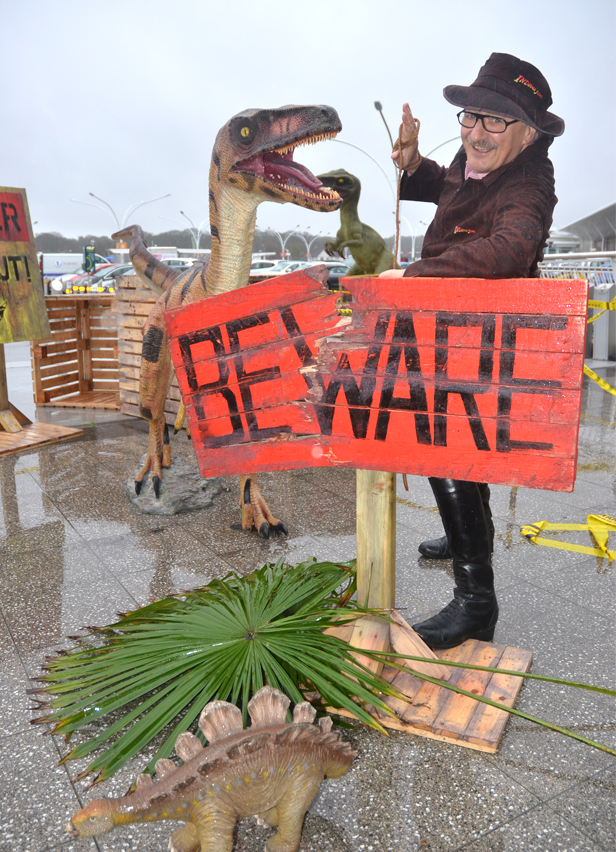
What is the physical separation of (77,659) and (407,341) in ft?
4.81

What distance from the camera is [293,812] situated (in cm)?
146

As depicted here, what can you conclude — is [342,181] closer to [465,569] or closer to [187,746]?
[465,569]

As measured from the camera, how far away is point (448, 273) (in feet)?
5.91

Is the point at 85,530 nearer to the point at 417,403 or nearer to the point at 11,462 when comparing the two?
the point at 11,462

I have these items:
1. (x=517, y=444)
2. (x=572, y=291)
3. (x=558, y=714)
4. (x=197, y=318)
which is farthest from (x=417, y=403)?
(x=558, y=714)

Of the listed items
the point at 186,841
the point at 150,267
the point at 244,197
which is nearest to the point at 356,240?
the point at 150,267

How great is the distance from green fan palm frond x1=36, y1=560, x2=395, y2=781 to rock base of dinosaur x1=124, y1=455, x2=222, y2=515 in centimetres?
165

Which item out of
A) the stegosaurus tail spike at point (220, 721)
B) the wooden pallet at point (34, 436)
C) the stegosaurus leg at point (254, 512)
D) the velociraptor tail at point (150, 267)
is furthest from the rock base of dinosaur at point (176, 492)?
the stegosaurus tail spike at point (220, 721)

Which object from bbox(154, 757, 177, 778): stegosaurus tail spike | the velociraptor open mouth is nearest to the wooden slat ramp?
bbox(154, 757, 177, 778): stegosaurus tail spike

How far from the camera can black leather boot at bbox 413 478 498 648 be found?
2176 millimetres

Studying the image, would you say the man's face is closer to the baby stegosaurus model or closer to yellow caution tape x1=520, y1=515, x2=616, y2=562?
the baby stegosaurus model

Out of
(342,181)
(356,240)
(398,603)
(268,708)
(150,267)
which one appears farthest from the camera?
(356,240)

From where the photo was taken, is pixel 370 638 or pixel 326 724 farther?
pixel 370 638

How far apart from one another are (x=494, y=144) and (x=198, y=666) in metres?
1.78
